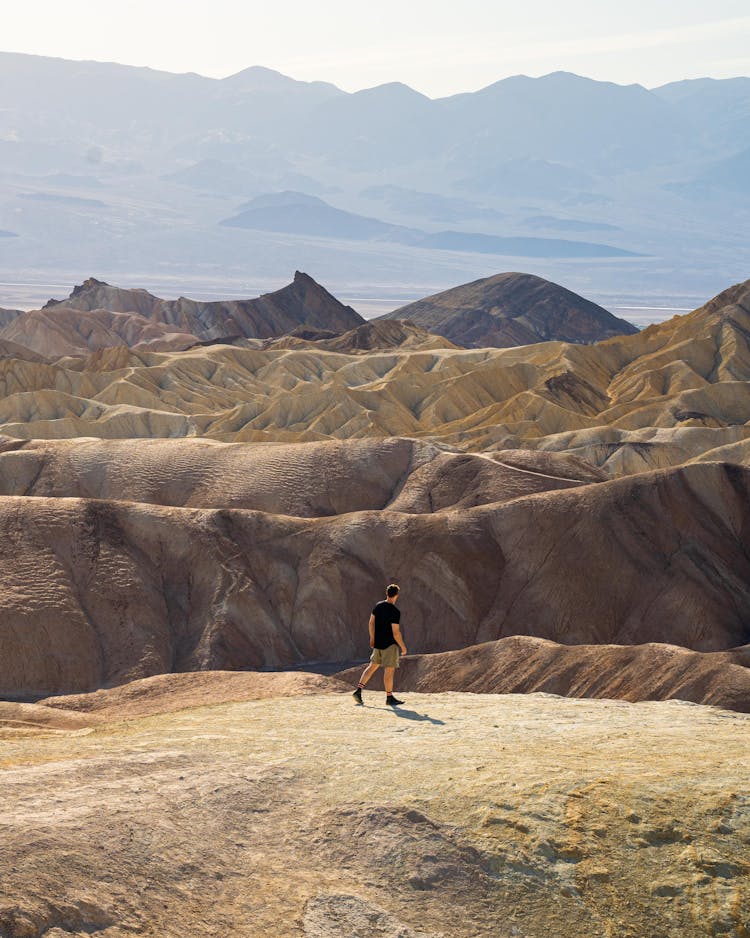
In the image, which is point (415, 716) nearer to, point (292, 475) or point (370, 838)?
point (370, 838)

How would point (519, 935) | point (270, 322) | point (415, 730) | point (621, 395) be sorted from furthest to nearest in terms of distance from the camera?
1. point (270, 322)
2. point (621, 395)
3. point (415, 730)
4. point (519, 935)

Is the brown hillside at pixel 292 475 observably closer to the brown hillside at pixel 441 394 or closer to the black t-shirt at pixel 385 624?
the brown hillside at pixel 441 394

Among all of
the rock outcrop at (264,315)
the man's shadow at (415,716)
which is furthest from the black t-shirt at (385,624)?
the rock outcrop at (264,315)

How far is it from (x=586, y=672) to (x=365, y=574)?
14.7 meters

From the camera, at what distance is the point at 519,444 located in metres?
86.8

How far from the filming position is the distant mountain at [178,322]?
16900cm

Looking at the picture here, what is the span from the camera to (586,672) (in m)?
35.8


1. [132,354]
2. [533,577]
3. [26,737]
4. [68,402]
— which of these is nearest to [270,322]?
[132,354]

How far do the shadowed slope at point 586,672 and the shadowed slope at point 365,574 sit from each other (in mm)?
8033

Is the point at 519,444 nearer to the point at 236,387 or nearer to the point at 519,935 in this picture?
the point at 236,387

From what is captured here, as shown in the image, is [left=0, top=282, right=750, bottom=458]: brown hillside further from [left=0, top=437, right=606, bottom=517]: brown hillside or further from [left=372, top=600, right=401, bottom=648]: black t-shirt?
[left=372, top=600, right=401, bottom=648]: black t-shirt

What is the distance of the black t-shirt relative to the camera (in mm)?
20484

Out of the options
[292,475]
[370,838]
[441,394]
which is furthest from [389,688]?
[441,394]

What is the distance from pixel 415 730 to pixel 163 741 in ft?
12.6
